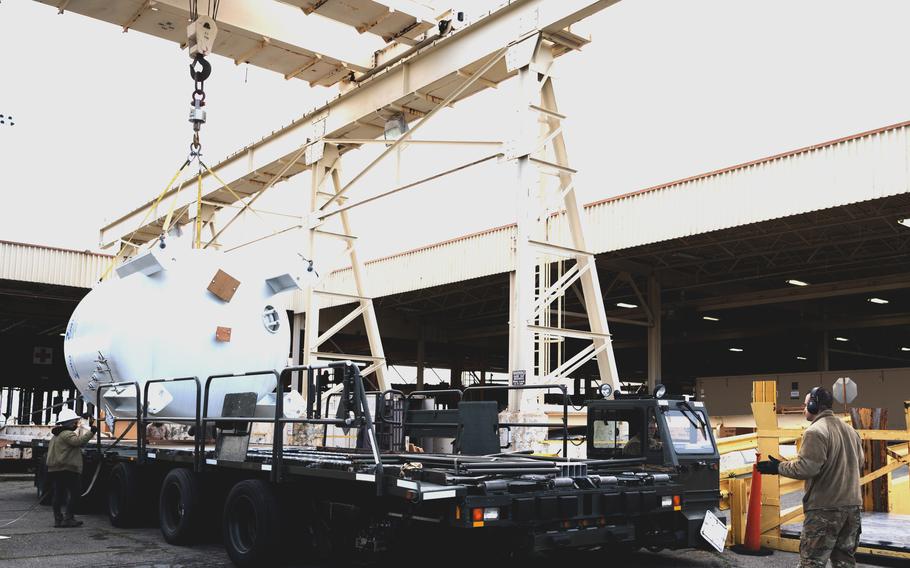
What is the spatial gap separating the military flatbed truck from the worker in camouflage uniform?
155 centimetres

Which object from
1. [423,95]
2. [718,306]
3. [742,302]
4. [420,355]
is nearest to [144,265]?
[423,95]

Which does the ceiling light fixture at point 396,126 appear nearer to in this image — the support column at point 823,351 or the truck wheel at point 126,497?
the truck wheel at point 126,497

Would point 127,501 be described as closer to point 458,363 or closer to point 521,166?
point 521,166

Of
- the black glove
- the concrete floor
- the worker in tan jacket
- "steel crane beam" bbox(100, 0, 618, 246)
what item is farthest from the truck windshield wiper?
the worker in tan jacket

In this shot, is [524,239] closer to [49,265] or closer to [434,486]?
[434,486]

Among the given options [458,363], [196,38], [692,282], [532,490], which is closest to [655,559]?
[532,490]

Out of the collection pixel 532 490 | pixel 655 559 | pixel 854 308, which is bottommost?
pixel 655 559

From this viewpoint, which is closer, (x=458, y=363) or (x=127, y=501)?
(x=127, y=501)

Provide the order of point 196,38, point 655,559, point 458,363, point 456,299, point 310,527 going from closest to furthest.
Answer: point 310,527
point 655,559
point 196,38
point 456,299
point 458,363

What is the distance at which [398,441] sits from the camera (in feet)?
38.3

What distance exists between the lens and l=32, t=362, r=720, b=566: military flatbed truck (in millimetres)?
7324

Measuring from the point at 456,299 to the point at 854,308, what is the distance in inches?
627

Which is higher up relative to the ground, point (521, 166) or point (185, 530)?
point (521, 166)

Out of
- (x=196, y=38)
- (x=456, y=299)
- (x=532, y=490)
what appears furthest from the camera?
(x=456, y=299)
